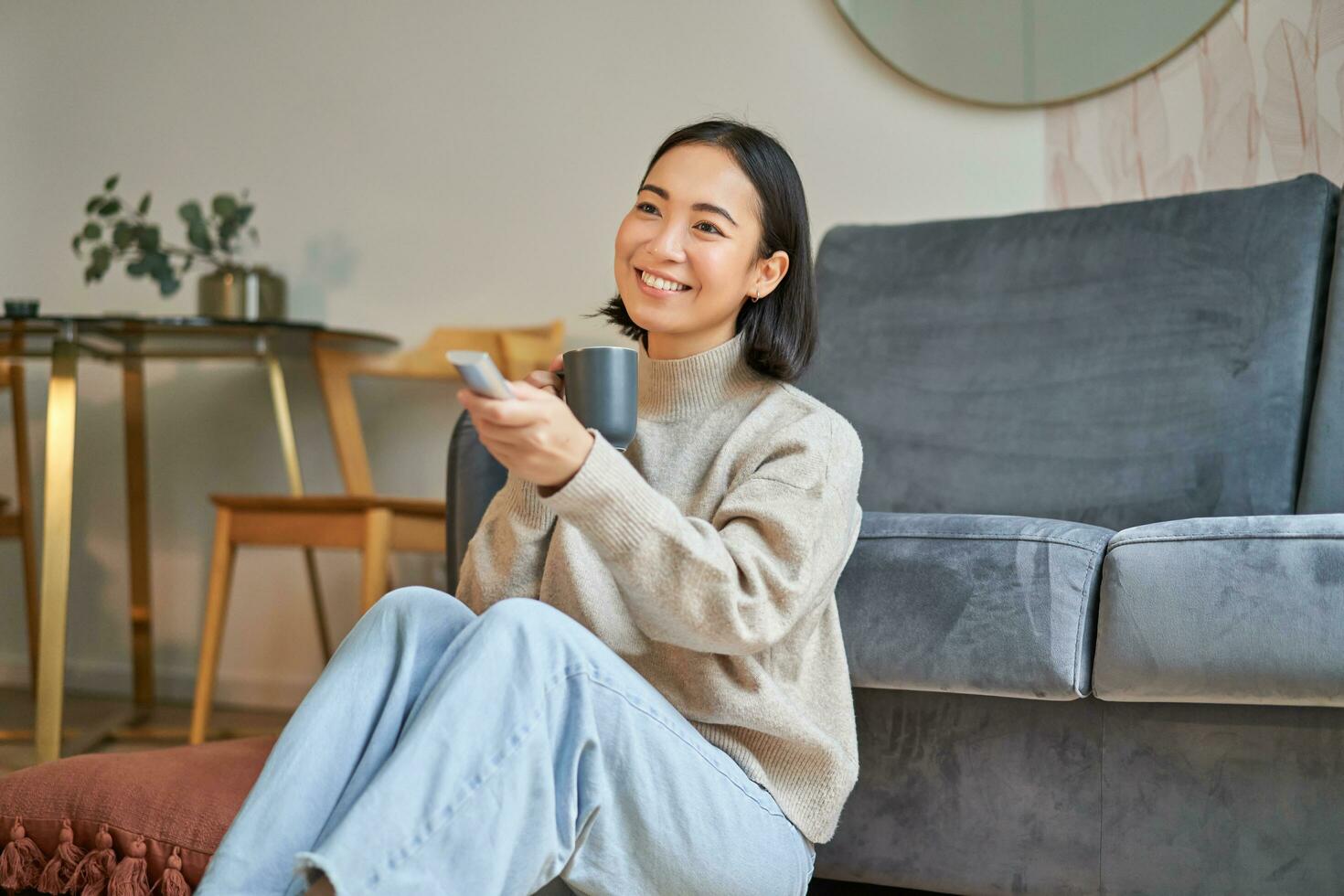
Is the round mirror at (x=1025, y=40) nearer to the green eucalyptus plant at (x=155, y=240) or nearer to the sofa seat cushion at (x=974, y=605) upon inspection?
the sofa seat cushion at (x=974, y=605)

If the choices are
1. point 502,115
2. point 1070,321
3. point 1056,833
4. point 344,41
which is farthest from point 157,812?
point 344,41

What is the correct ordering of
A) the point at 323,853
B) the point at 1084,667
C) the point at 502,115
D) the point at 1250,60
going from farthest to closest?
the point at 502,115 < the point at 1250,60 < the point at 1084,667 < the point at 323,853

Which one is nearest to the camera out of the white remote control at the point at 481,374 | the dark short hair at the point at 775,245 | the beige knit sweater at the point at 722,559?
the white remote control at the point at 481,374

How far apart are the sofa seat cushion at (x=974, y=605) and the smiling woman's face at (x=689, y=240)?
1.07 ft

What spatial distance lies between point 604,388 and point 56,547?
157cm

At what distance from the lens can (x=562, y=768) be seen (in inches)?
36.3

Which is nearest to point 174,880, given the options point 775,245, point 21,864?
point 21,864

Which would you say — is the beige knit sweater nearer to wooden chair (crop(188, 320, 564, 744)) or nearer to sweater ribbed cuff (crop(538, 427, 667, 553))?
sweater ribbed cuff (crop(538, 427, 667, 553))

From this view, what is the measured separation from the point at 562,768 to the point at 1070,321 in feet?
3.74

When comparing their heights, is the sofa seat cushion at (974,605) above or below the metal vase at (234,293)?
below

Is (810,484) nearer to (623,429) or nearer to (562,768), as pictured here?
(623,429)

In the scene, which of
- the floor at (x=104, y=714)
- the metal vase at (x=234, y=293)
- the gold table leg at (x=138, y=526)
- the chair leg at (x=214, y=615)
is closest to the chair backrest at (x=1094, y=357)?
the chair leg at (x=214, y=615)

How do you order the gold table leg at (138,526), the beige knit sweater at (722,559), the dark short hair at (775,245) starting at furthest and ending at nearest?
the gold table leg at (138,526) → the dark short hair at (775,245) → the beige knit sweater at (722,559)

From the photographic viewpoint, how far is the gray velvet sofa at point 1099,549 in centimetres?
117
